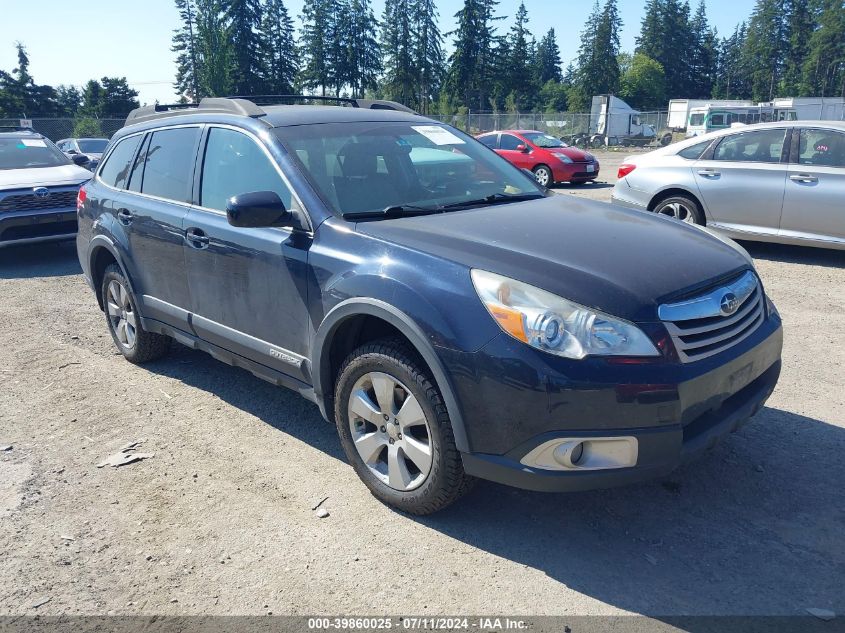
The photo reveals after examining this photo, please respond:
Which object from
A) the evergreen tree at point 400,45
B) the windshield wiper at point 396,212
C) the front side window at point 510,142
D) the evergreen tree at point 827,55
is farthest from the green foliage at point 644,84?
the windshield wiper at point 396,212

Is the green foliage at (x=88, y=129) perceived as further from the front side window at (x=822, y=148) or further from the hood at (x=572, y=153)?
the front side window at (x=822, y=148)

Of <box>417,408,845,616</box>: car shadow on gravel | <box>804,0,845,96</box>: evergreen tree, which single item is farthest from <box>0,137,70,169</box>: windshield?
<box>804,0,845,96</box>: evergreen tree

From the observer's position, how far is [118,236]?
16.6 feet

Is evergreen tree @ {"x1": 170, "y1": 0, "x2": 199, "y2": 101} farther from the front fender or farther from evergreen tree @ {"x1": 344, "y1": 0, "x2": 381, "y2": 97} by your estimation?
the front fender

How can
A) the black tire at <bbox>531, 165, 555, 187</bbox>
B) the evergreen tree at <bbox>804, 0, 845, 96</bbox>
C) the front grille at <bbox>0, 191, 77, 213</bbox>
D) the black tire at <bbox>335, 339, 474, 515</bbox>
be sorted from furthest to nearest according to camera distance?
the evergreen tree at <bbox>804, 0, 845, 96</bbox>
the black tire at <bbox>531, 165, 555, 187</bbox>
the front grille at <bbox>0, 191, 77, 213</bbox>
the black tire at <bbox>335, 339, 474, 515</bbox>

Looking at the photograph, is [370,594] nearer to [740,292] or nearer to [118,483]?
[118,483]

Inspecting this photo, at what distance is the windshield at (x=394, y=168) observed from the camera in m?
3.72

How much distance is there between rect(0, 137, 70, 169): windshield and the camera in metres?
10.2

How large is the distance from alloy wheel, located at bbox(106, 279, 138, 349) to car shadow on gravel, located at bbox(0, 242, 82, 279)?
3992 millimetres

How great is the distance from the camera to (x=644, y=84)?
10519 centimetres

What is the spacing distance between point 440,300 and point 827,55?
110 m

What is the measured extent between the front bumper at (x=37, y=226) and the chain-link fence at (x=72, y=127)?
1118 inches

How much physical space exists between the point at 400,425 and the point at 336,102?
10.4ft

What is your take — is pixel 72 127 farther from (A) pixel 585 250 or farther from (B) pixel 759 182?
(A) pixel 585 250
